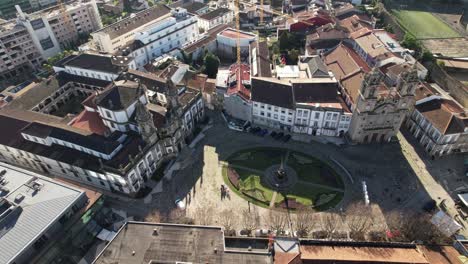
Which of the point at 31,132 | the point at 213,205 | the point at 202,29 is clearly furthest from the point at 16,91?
the point at 213,205

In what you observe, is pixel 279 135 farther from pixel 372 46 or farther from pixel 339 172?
pixel 372 46

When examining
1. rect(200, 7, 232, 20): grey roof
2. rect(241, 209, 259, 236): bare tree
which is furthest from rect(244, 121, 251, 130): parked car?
rect(200, 7, 232, 20): grey roof

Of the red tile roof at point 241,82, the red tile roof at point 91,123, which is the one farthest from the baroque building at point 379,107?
the red tile roof at point 91,123

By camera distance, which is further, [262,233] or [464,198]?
[464,198]

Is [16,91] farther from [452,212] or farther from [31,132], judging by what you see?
[452,212]

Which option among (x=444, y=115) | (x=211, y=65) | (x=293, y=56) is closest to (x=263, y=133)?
(x=211, y=65)

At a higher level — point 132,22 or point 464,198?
point 132,22

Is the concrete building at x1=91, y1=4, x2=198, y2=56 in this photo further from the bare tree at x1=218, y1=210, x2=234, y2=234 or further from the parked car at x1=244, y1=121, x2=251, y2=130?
the bare tree at x1=218, y1=210, x2=234, y2=234
